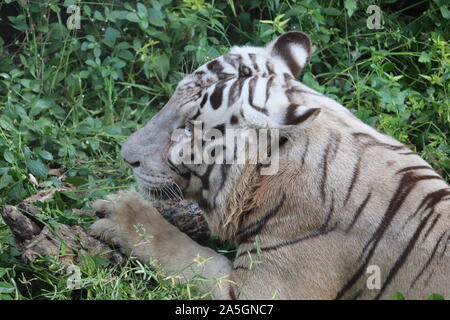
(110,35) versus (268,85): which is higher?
(268,85)

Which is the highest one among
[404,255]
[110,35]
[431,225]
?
[431,225]

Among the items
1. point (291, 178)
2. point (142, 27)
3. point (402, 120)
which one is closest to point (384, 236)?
point (291, 178)

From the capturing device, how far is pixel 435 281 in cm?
284

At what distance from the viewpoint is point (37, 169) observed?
3916 millimetres

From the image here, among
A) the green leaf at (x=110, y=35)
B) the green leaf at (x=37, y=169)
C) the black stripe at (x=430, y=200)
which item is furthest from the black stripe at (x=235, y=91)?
the green leaf at (x=110, y=35)

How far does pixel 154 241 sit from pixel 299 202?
630 millimetres

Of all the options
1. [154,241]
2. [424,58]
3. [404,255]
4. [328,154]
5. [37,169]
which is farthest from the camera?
[424,58]

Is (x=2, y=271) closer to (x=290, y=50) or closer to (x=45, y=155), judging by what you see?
(x=45, y=155)

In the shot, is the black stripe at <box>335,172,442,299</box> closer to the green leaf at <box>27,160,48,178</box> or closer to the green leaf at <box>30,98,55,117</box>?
Answer: the green leaf at <box>27,160,48,178</box>

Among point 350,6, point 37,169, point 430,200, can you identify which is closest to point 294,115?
point 430,200

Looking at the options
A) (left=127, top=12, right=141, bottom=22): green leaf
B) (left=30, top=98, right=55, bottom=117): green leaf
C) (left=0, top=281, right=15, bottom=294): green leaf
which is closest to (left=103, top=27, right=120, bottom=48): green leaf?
(left=127, top=12, right=141, bottom=22): green leaf

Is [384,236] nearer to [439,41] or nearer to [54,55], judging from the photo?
[439,41]

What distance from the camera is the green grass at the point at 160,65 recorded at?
427cm

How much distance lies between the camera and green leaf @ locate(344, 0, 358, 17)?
4590 mm
